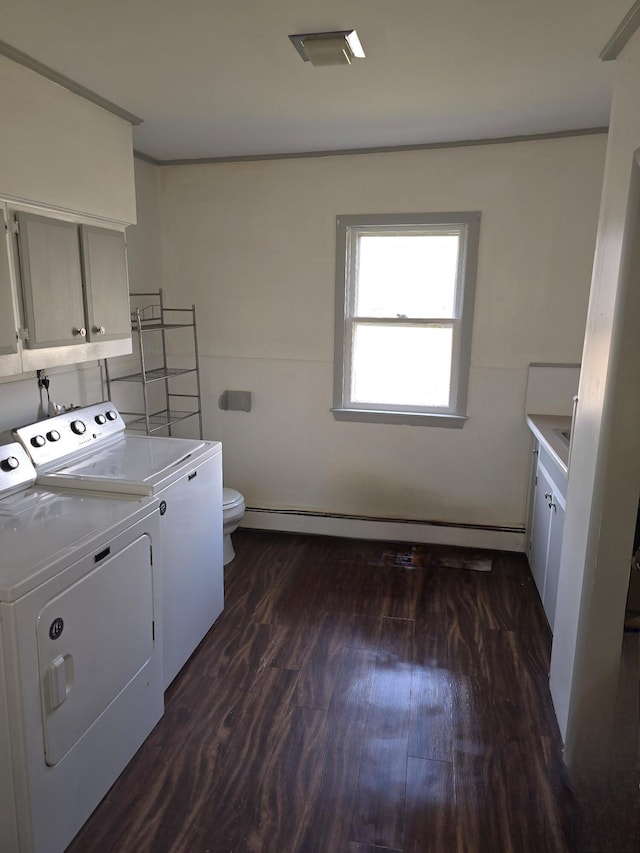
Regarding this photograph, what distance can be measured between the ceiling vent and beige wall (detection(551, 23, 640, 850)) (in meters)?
0.88

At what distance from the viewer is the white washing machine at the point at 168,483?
2.23 meters

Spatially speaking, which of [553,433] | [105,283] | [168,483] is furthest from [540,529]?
[105,283]

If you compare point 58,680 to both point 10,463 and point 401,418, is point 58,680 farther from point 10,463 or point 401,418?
point 401,418

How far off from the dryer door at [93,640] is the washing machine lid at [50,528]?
3.0 inches

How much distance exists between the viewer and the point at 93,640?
173cm

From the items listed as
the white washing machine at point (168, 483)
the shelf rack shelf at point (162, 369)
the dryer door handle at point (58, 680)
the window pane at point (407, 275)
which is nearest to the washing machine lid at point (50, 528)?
the white washing machine at point (168, 483)

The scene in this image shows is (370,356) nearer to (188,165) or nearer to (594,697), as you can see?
(188,165)

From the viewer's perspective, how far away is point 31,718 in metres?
1.50

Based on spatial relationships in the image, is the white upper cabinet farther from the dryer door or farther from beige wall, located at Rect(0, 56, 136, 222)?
the dryer door

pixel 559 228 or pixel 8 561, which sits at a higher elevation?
pixel 559 228

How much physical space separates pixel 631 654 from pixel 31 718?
1771mm

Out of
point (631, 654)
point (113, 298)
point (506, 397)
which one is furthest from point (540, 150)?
point (631, 654)

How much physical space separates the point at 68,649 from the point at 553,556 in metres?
2.05

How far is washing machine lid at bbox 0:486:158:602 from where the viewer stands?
1525 mm
